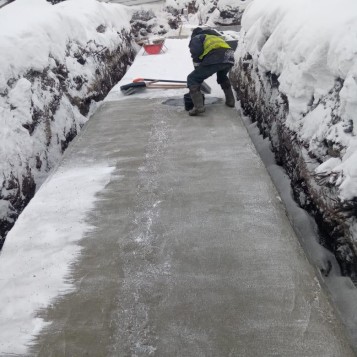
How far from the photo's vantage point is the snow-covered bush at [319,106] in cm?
251

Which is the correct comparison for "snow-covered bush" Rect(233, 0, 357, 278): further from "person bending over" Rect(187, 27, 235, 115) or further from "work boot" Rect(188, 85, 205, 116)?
"work boot" Rect(188, 85, 205, 116)

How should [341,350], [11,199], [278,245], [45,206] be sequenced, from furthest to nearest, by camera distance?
[11,199] < [45,206] < [278,245] < [341,350]

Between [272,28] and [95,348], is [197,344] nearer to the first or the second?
[95,348]

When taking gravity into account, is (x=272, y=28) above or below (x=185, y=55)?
above

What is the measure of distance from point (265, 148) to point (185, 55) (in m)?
5.30

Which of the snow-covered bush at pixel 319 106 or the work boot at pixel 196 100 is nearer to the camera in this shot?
the snow-covered bush at pixel 319 106

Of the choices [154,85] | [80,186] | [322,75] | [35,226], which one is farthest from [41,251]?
[154,85]

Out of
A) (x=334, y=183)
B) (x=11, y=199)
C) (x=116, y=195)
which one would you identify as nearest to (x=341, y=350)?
(x=334, y=183)

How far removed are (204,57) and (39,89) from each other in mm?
2171

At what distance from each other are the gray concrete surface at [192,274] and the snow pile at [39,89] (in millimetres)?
1015

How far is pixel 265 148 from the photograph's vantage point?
472 cm

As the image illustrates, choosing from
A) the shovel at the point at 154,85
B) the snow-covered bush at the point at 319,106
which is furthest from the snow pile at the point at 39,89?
the snow-covered bush at the point at 319,106

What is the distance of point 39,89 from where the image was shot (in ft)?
15.8

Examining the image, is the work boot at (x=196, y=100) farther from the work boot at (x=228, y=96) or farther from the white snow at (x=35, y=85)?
the white snow at (x=35, y=85)
